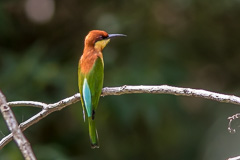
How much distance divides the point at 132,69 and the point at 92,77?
84.6 inches

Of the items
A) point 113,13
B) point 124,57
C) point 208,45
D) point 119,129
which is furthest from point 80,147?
point 208,45

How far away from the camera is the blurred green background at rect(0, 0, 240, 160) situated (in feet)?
16.4

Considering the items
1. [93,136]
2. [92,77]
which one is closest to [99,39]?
[92,77]

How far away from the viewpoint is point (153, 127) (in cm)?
527

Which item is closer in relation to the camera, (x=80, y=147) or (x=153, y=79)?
(x=153, y=79)

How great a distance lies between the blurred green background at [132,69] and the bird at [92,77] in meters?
1.69

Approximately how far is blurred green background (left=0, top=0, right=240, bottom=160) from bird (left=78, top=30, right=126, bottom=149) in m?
1.69

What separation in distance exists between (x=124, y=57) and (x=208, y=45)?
3.41ft

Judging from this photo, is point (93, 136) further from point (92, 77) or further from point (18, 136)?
point (18, 136)

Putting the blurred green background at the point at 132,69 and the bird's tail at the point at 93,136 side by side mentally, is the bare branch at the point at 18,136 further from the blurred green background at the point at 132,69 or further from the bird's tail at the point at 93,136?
the blurred green background at the point at 132,69

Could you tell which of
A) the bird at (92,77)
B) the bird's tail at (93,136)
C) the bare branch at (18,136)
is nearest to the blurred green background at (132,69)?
the bird at (92,77)

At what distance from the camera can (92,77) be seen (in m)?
2.92

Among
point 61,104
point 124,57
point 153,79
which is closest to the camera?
point 61,104

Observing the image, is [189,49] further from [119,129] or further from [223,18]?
[119,129]
